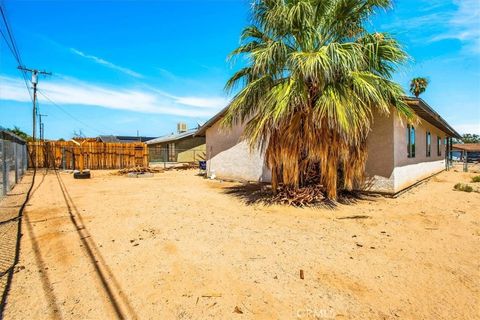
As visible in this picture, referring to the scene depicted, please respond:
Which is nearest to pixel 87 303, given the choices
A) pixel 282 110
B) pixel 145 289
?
pixel 145 289

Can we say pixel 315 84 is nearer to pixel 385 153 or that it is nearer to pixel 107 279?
pixel 385 153

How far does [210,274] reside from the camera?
11.9 feet

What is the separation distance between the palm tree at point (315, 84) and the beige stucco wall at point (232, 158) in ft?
12.9

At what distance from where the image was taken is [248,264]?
3.94 meters

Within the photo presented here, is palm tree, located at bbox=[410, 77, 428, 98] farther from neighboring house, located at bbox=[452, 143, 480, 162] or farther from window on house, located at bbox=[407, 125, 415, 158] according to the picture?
window on house, located at bbox=[407, 125, 415, 158]

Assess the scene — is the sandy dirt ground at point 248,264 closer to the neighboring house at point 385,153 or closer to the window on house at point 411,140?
the neighboring house at point 385,153

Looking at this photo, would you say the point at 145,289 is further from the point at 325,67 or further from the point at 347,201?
the point at 347,201

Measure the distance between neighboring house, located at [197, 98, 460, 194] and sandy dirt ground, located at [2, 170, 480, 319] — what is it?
219 cm

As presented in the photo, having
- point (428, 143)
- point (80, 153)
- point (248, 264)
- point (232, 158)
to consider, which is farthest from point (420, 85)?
point (248, 264)

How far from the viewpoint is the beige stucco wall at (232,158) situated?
12406 millimetres

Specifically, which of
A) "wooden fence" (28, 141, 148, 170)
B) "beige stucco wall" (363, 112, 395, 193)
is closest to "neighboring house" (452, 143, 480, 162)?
"beige stucco wall" (363, 112, 395, 193)

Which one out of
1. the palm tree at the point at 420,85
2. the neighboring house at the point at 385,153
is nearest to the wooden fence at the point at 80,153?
the neighboring house at the point at 385,153

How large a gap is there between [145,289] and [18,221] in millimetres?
4712

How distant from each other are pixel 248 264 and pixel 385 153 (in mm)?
6924
